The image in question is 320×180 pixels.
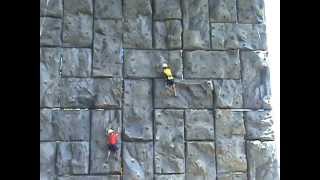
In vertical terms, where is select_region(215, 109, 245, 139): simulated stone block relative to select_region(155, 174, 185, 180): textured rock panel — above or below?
above

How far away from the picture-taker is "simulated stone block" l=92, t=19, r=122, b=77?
3877 mm

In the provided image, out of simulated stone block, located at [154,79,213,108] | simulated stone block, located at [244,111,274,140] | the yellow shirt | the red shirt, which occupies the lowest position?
the red shirt

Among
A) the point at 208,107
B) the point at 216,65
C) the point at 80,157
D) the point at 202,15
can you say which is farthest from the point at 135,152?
the point at 202,15

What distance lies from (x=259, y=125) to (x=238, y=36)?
68cm

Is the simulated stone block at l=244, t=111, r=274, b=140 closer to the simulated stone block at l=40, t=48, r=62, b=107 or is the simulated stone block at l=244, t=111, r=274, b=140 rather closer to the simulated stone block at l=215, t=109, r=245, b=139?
the simulated stone block at l=215, t=109, r=245, b=139

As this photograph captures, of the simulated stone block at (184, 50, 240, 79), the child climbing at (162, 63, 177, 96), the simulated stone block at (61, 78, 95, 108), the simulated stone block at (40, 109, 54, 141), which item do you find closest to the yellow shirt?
the child climbing at (162, 63, 177, 96)

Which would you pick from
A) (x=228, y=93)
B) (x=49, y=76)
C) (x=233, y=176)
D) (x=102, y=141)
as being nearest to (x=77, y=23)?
→ (x=49, y=76)

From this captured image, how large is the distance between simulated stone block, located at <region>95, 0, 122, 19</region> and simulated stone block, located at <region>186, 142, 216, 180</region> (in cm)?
107

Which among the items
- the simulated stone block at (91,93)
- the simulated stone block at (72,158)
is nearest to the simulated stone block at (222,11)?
the simulated stone block at (91,93)

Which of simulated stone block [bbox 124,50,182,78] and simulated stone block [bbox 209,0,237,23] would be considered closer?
simulated stone block [bbox 124,50,182,78]

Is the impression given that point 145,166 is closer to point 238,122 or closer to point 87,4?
point 238,122

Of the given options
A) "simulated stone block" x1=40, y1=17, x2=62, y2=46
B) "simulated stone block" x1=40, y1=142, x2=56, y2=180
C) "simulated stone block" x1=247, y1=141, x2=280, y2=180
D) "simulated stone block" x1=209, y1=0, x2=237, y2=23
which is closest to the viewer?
"simulated stone block" x1=40, y1=142, x2=56, y2=180

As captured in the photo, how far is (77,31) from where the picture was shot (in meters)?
3.88

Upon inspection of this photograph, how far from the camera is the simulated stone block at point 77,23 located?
3871 mm
